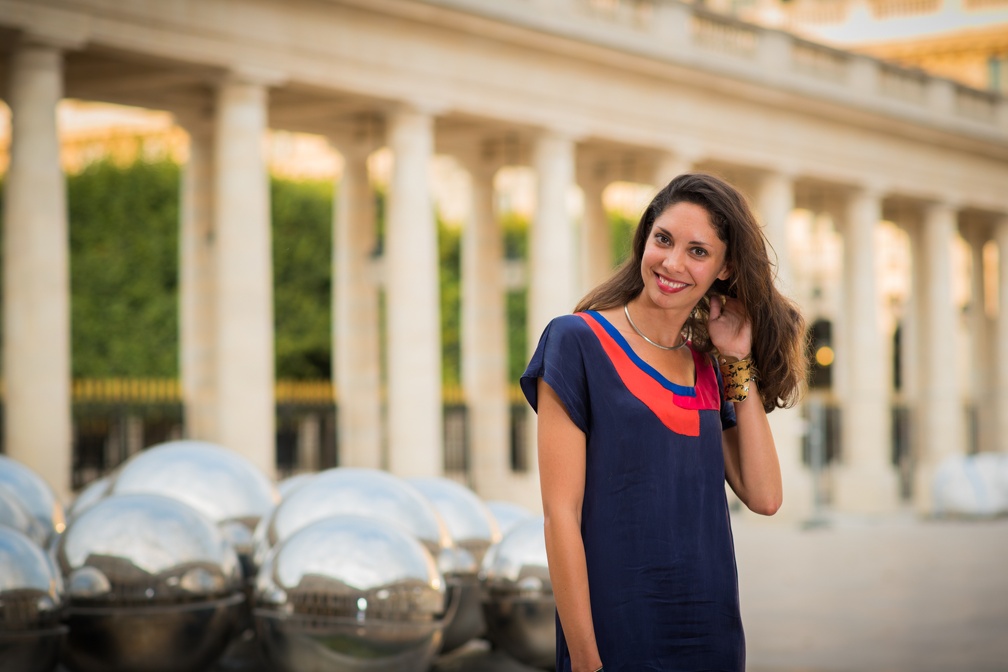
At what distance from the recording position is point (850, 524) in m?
35.4

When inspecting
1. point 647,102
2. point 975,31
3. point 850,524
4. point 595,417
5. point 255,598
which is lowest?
point 850,524

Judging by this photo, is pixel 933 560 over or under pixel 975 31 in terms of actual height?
under

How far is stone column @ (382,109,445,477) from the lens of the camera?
29.9 m

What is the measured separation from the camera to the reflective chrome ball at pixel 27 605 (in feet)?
28.8

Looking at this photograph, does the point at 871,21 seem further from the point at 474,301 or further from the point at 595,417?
the point at 595,417

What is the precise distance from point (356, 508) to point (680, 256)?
6200 millimetres

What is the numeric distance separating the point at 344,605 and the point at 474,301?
27646 mm

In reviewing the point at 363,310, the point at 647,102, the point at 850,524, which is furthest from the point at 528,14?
the point at 850,524

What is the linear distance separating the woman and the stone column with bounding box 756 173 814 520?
3289 centimetres

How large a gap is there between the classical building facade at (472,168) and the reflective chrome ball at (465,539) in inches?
509

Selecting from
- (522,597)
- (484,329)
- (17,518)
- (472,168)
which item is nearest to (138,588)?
(17,518)

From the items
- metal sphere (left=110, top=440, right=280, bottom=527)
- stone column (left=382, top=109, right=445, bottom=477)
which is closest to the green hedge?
stone column (left=382, top=109, right=445, bottom=477)

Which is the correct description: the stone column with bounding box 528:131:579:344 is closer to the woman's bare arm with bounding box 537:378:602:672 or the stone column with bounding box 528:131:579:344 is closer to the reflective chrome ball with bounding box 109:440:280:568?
the reflective chrome ball with bounding box 109:440:280:568

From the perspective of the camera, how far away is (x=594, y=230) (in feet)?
130
